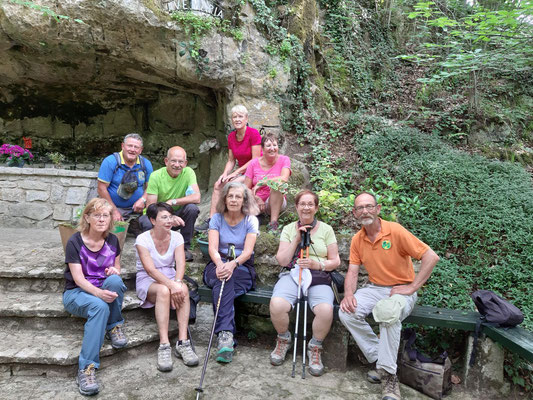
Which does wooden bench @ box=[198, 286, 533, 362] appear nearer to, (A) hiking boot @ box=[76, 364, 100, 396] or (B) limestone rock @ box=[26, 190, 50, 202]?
(A) hiking boot @ box=[76, 364, 100, 396]

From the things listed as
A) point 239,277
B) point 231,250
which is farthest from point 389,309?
point 231,250

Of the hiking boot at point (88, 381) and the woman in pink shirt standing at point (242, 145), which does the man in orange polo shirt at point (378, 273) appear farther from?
the woman in pink shirt standing at point (242, 145)

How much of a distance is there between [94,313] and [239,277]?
1.13 metres

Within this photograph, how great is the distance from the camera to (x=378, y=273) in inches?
116

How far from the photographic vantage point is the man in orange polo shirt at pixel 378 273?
110 inches

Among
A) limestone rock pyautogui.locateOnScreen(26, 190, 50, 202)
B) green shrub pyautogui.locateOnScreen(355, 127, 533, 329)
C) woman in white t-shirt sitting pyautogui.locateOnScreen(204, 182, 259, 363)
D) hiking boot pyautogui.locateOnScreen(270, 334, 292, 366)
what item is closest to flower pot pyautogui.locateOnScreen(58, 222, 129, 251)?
woman in white t-shirt sitting pyautogui.locateOnScreen(204, 182, 259, 363)

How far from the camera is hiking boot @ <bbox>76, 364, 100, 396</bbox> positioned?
2470mm

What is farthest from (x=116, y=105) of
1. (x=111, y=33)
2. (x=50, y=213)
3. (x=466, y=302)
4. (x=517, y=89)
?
(x=517, y=89)

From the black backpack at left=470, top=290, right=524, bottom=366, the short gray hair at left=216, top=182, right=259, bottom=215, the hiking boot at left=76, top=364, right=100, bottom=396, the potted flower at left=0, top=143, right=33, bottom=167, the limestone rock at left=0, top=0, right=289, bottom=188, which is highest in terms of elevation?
the limestone rock at left=0, top=0, right=289, bottom=188

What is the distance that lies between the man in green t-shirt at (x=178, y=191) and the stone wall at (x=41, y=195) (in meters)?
2.11

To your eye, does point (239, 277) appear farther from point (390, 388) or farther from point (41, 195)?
point (41, 195)

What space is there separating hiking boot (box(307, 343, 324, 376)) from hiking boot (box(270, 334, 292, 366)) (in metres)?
0.19

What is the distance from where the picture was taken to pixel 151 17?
5.32 metres

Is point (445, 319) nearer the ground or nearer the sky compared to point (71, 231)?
nearer the ground
